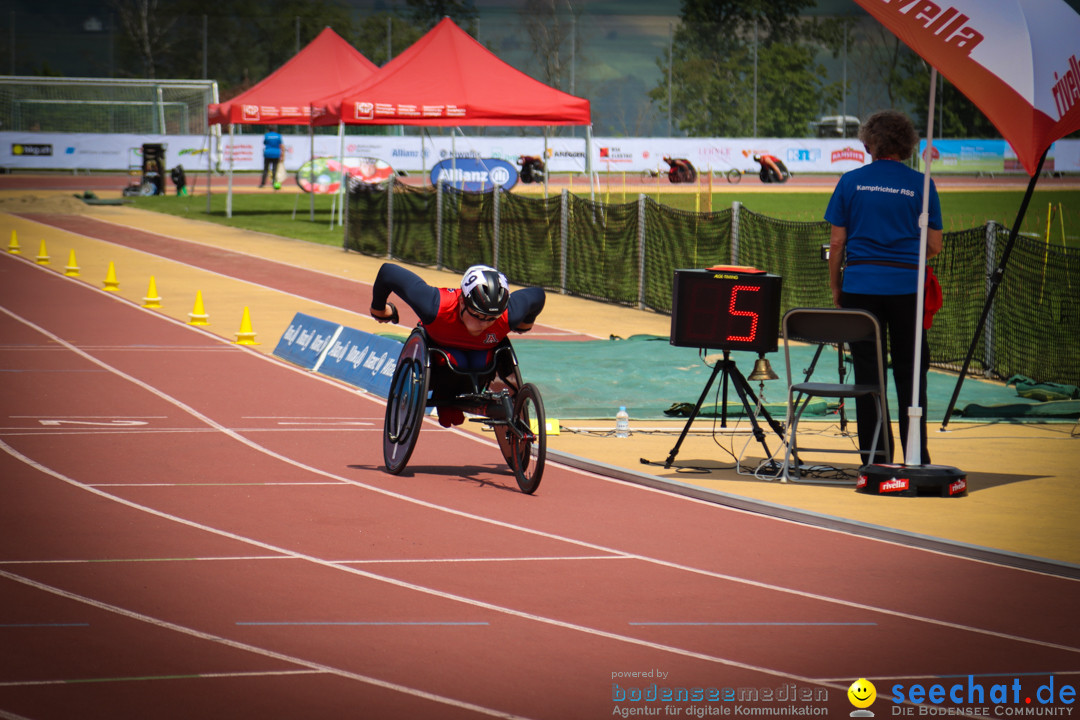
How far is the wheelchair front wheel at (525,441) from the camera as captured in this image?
9.32m

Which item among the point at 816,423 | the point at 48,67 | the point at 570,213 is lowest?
the point at 816,423

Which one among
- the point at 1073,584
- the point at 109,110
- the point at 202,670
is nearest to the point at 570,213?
the point at 1073,584

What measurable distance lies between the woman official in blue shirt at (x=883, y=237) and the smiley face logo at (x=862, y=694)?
13.6 feet

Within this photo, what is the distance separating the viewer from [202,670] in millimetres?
5750

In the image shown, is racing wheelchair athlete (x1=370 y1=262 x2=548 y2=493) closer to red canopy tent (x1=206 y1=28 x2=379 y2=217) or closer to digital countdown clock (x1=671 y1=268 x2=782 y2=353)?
digital countdown clock (x1=671 y1=268 x2=782 y2=353)

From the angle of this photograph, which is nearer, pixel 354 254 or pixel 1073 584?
pixel 1073 584

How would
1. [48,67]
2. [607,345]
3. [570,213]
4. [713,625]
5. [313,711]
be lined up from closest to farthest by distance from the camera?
[313,711] < [713,625] < [607,345] < [570,213] < [48,67]

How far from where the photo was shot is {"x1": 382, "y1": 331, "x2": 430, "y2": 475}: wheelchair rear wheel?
977cm

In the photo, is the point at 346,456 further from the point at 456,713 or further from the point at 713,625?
the point at 456,713

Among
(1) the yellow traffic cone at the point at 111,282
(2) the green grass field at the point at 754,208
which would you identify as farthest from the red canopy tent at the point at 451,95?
(1) the yellow traffic cone at the point at 111,282

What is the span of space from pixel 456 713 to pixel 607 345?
11.7 meters

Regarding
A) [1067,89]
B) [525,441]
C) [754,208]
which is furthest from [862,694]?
[754,208]

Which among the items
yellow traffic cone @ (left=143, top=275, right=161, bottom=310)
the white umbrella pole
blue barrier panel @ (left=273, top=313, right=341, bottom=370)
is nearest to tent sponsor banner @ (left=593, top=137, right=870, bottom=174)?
yellow traffic cone @ (left=143, top=275, right=161, bottom=310)

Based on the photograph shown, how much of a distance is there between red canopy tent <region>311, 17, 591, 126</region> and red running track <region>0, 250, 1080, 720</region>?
19.2 metres
